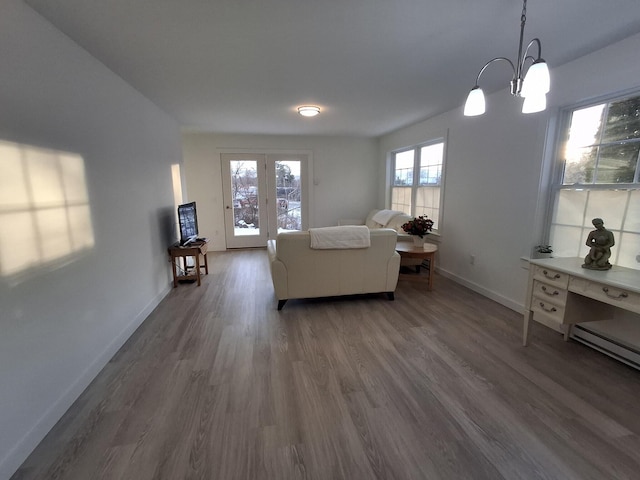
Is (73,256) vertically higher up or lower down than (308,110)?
lower down

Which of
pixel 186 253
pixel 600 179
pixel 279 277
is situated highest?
pixel 600 179

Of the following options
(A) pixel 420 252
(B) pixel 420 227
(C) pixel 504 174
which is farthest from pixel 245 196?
(C) pixel 504 174

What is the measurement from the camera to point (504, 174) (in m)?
3.18

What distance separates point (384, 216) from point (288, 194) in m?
2.15

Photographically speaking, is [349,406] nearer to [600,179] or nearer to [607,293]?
[607,293]

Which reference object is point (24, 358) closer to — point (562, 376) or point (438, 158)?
point (562, 376)

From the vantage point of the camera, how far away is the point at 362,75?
105 inches

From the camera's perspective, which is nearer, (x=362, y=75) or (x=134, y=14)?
(x=134, y=14)

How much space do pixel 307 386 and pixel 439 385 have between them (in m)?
0.90

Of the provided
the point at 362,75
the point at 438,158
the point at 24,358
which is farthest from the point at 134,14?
the point at 438,158

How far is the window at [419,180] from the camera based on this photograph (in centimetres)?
451

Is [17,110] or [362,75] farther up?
[362,75]

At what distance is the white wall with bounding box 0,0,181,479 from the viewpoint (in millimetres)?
1441

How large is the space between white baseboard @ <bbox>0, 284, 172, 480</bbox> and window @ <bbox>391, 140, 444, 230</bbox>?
4208 millimetres
